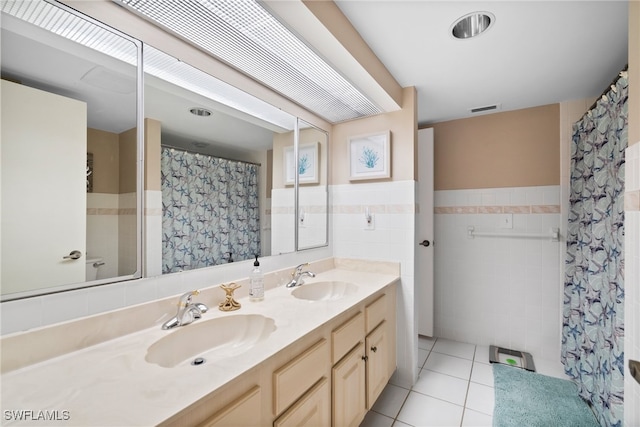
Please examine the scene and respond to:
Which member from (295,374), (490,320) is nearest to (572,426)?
(490,320)

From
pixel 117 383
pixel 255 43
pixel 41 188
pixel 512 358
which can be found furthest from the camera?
pixel 512 358

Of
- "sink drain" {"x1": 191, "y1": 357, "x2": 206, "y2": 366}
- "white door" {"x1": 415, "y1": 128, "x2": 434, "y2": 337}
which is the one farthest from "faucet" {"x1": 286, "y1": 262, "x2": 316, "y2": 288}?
"white door" {"x1": 415, "y1": 128, "x2": 434, "y2": 337}

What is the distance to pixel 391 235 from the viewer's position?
2146 millimetres

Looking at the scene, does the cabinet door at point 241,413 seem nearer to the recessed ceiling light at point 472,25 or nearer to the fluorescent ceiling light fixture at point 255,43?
the fluorescent ceiling light fixture at point 255,43

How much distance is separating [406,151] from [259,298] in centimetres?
151

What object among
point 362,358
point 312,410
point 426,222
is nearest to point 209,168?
point 312,410

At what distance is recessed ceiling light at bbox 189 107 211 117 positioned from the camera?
1.39m

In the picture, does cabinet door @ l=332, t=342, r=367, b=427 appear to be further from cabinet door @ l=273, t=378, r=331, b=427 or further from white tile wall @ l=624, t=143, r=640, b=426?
white tile wall @ l=624, t=143, r=640, b=426

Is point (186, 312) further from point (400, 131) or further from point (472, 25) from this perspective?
point (472, 25)

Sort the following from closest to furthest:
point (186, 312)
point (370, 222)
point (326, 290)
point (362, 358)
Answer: point (186, 312), point (362, 358), point (326, 290), point (370, 222)

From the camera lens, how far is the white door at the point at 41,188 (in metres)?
0.83

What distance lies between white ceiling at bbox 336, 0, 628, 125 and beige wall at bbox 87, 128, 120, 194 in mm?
1174

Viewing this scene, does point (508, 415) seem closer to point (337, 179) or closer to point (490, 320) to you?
point (490, 320)

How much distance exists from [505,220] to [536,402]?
1444mm
